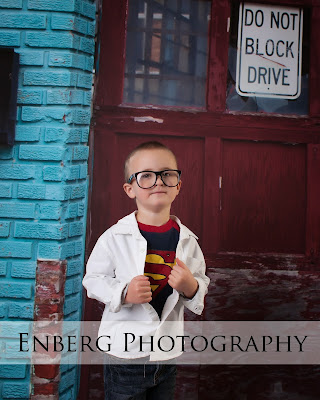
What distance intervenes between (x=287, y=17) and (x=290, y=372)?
92.1 inches

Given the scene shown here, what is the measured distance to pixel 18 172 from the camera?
10.4ft

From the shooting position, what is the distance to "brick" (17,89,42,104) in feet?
10.3

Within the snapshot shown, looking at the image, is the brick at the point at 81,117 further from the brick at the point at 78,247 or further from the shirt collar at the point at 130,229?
the shirt collar at the point at 130,229

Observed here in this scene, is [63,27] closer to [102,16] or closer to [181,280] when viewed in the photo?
[102,16]

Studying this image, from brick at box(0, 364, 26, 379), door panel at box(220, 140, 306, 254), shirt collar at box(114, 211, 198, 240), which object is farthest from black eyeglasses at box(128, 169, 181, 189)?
brick at box(0, 364, 26, 379)

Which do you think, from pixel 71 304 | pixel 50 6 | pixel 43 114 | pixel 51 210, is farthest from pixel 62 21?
pixel 71 304

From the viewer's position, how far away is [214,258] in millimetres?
3490

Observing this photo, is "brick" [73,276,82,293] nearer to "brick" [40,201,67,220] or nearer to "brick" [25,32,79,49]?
"brick" [40,201,67,220]

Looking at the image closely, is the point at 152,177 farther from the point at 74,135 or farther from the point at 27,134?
the point at 27,134

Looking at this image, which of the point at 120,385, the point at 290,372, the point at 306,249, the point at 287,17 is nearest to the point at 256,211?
the point at 306,249

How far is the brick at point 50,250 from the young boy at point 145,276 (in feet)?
2.32

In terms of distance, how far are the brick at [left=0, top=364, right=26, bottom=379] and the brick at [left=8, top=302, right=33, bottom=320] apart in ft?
0.97

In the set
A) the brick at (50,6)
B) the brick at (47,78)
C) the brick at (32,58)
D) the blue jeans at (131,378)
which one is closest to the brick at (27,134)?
the brick at (47,78)

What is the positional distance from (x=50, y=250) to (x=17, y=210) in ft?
1.00
